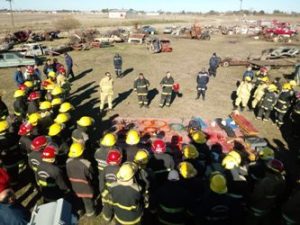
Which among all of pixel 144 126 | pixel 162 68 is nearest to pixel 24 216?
pixel 144 126

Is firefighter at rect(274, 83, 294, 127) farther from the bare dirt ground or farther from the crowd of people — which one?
the crowd of people

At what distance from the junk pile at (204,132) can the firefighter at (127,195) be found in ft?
14.4

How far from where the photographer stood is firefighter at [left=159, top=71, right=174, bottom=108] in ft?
43.8

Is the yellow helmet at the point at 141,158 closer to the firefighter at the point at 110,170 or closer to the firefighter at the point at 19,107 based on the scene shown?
the firefighter at the point at 110,170

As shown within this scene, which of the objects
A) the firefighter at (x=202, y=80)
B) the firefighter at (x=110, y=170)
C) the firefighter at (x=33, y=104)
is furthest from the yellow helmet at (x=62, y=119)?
the firefighter at (x=202, y=80)

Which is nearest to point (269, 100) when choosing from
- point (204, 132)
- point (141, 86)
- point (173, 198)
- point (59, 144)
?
point (204, 132)

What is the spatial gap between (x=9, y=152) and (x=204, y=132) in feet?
22.8

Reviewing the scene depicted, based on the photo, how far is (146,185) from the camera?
5.98m

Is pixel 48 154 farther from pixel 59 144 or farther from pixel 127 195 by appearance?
pixel 127 195

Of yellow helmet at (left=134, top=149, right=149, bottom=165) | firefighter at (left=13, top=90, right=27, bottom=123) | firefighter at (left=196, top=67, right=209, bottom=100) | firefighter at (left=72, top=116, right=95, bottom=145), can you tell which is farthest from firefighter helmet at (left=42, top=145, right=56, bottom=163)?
firefighter at (left=196, top=67, right=209, bottom=100)

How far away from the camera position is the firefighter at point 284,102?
1142 centimetres

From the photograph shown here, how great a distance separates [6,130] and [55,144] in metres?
1.49

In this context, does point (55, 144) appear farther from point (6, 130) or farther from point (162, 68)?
point (162, 68)

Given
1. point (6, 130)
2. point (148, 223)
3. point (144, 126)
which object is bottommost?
point (148, 223)
